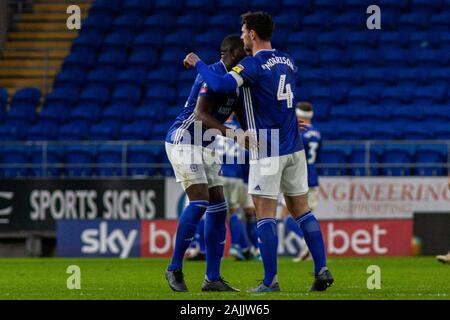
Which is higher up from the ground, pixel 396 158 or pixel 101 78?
pixel 101 78

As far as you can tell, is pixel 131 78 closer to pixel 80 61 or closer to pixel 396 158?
pixel 80 61

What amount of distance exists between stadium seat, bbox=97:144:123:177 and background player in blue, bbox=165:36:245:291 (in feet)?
32.5

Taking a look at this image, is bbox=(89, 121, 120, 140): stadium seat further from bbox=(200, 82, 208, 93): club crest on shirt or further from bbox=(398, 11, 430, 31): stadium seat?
bbox=(200, 82, 208, 93): club crest on shirt

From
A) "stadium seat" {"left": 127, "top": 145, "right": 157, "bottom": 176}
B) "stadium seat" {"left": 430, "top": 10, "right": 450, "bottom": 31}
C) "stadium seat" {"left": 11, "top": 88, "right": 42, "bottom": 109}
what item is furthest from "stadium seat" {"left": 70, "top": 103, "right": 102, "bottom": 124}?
"stadium seat" {"left": 430, "top": 10, "right": 450, "bottom": 31}

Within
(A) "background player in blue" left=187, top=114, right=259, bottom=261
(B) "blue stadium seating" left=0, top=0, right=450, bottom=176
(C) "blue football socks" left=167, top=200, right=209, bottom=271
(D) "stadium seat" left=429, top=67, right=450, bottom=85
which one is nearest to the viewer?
(C) "blue football socks" left=167, top=200, right=209, bottom=271

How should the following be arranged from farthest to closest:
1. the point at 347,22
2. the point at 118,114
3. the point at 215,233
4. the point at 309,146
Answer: the point at 347,22 → the point at 118,114 → the point at 309,146 → the point at 215,233

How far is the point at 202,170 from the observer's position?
9672 millimetres

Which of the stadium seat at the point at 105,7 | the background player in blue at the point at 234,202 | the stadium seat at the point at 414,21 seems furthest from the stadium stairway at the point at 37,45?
the background player in blue at the point at 234,202

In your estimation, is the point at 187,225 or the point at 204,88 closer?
the point at 204,88

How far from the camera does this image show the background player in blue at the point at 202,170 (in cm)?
947

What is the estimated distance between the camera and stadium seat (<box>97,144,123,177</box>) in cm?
1967

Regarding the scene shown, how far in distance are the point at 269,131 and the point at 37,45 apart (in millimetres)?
15688

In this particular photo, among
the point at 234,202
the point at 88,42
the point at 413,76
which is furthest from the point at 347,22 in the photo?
the point at 234,202

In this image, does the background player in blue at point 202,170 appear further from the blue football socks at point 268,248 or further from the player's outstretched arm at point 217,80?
the blue football socks at point 268,248
